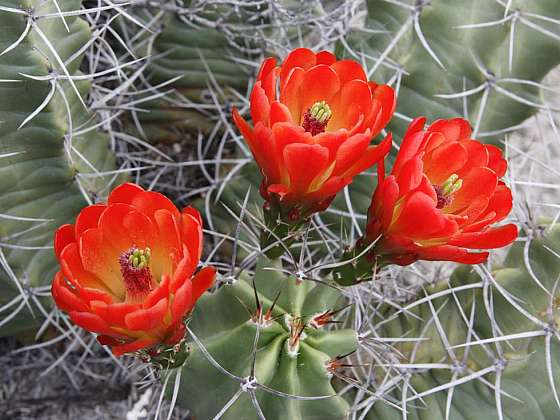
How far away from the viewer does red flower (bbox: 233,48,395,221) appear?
74 centimetres

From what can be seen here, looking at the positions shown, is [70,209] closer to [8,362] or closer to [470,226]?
[8,362]

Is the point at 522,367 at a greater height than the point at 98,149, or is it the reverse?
the point at 98,149

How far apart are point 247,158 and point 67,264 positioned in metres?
0.77

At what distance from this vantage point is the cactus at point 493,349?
1064 mm

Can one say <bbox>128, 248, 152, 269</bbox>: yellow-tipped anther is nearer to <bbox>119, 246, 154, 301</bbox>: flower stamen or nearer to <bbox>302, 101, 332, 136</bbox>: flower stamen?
<bbox>119, 246, 154, 301</bbox>: flower stamen

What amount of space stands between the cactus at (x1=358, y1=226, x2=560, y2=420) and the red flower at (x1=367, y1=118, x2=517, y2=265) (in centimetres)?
28

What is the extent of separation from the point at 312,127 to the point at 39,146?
0.53 meters

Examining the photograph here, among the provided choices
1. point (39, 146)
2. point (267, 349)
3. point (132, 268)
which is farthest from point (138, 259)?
point (39, 146)

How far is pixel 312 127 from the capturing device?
81 cm

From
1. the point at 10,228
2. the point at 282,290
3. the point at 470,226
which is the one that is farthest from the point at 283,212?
the point at 10,228

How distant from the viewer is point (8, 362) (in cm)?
154

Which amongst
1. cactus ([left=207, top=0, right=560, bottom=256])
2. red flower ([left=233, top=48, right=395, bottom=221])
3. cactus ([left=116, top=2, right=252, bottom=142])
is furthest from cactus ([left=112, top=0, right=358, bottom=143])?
red flower ([left=233, top=48, right=395, bottom=221])

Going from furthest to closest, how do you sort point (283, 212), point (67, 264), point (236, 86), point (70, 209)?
Answer: point (236, 86) < point (70, 209) < point (283, 212) < point (67, 264)

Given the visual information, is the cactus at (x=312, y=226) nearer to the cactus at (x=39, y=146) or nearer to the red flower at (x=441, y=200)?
the cactus at (x=39, y=146)
